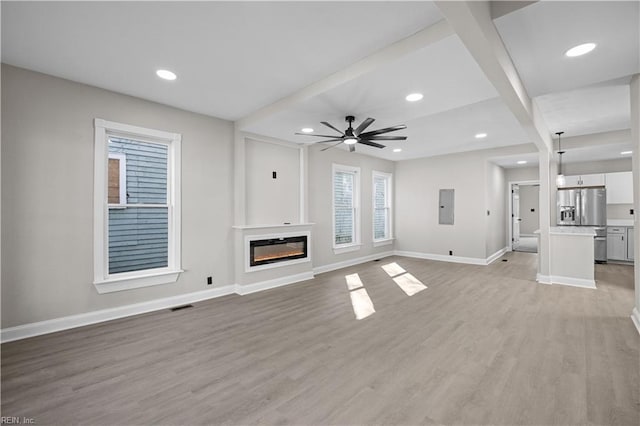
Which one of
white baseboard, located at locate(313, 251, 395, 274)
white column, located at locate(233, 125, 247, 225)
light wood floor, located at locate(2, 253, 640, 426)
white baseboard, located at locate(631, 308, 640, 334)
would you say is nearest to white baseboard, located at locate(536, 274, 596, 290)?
light wood floor, located at locate(2, 253, 640, 426)

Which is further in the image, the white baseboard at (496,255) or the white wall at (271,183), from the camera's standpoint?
the white baseboard at (496,255)

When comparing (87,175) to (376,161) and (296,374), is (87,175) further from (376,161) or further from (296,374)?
(376,161)

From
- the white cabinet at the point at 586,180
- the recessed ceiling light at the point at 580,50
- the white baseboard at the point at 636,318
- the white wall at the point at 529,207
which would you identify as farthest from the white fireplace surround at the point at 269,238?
the white wall at the point at 529,207

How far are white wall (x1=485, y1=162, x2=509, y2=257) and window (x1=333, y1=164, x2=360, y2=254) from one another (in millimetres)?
3112

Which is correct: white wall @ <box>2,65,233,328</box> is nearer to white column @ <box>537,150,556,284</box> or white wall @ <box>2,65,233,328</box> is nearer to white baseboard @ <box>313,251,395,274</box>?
white baseboard @ <box>313,251,395,274</box>

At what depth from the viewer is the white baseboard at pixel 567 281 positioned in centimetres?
487

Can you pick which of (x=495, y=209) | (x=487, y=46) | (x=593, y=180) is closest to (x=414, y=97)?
(x=487, y=46)

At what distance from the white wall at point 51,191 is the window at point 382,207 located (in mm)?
5484

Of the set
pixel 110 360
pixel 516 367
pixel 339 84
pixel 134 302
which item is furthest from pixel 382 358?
pixel 134 302

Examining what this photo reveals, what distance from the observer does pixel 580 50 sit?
99.9 inches

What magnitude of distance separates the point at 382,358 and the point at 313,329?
90 cm

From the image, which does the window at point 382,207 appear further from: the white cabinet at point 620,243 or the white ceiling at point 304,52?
the white cabinet at point 620,243

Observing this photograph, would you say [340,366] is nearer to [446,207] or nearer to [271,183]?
[271,183]

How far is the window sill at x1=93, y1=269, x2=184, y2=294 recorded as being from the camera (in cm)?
348
